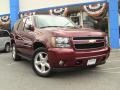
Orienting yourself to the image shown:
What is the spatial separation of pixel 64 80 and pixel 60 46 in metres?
0.95

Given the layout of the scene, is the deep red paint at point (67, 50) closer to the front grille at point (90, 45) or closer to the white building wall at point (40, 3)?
the front grille at point (90, 45)

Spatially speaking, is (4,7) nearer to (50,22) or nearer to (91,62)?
(50,22)

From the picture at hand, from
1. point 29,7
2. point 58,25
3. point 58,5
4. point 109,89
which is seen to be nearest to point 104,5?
point 58,5

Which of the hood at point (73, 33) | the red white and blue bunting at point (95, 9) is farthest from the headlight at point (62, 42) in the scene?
the red white and blue bunting at point (95, 9)

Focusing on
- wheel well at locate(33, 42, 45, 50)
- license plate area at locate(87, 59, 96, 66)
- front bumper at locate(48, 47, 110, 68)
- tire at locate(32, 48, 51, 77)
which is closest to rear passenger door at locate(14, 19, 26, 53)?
wheel well at locate(33, 42, 45, 50)

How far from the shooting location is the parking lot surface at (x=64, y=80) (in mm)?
6988

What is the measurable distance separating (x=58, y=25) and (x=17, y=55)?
2600mm

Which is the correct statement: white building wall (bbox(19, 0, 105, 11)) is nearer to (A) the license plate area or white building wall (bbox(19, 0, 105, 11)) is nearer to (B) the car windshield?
(B) the car windshield

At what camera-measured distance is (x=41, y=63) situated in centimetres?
802

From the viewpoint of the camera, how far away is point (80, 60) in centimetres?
739

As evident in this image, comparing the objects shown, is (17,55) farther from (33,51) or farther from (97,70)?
(97,70)

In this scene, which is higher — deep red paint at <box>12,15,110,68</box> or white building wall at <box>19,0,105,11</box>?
white building wall at <box>19,0,105,11</box>

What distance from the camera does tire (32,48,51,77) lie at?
7836mm

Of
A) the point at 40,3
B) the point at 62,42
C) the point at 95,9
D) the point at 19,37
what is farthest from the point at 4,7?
the point at 62,42
